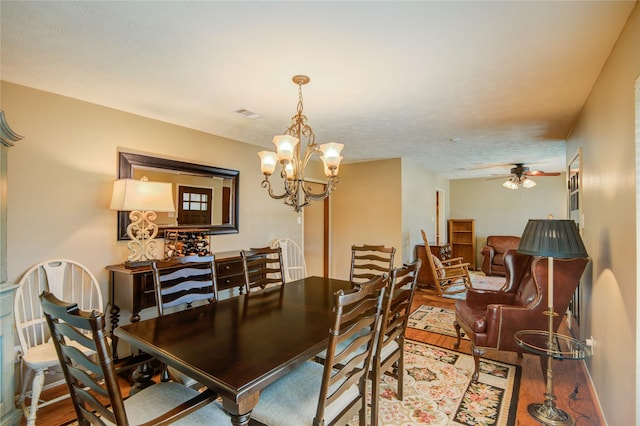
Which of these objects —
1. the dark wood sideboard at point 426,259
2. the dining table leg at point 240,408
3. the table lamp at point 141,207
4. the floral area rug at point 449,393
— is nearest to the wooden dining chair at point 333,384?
the dining table leg at point 240,408

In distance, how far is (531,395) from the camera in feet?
7.45

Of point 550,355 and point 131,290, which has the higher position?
point 131,290

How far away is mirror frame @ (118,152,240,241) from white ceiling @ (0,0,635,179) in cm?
45

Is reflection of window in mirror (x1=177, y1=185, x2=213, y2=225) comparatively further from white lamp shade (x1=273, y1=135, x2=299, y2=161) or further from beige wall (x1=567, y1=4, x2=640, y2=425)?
beige wall (x1=567, y1=4, x2=640, y2=425)

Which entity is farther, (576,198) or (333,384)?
(576,198)

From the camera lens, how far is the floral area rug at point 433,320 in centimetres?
357

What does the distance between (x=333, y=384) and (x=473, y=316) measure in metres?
1.79

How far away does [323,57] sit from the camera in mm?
1968

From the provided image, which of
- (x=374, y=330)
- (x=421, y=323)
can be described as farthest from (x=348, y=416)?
(x=421, y=323)

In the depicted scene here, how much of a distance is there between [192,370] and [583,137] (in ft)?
12.3

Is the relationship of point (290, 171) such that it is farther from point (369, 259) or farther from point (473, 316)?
point (473, 316)

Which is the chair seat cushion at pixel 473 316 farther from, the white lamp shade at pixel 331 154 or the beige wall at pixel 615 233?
the white lamp shade at pixel 331 154

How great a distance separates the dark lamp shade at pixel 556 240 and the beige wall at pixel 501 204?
626 centimetres

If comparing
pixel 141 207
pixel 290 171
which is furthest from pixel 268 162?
pixel 141 207
